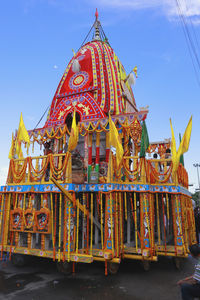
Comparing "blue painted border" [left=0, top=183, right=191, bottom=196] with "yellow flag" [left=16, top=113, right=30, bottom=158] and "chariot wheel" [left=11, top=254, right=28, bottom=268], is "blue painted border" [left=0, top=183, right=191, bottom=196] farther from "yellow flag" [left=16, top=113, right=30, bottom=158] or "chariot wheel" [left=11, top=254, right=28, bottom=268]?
"chariot wheel" [left=11, top=254, right=28, bottom=268]

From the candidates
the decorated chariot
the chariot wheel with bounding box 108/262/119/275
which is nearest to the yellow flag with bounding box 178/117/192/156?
the decorated chariot

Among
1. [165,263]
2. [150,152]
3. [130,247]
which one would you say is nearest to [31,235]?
[130,247]

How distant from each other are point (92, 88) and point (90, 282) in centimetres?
861

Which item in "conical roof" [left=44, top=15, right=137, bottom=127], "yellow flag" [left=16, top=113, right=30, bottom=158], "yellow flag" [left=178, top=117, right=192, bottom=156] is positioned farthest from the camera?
"conical roof" [left=44, top=15, right=137, bottom=127]

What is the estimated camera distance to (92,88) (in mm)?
11531

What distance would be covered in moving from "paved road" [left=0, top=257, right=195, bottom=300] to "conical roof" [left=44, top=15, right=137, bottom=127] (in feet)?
21.2

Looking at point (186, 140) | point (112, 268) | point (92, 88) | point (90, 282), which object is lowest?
point (90, 282)

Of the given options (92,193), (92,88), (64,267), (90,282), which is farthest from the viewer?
(92,88)

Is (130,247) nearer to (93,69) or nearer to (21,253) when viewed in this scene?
(21,253)

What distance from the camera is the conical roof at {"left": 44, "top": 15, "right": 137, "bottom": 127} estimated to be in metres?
11.2

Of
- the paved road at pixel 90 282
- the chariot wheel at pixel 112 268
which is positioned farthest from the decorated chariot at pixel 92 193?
the paved road at pixel 90 282

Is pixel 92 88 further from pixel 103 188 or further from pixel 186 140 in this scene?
pixel 186 140

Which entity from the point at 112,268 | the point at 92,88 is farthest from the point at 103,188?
the point at 92,88

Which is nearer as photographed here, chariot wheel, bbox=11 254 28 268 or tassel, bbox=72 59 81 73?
chariot wheel, bbox=11 254 28 268
